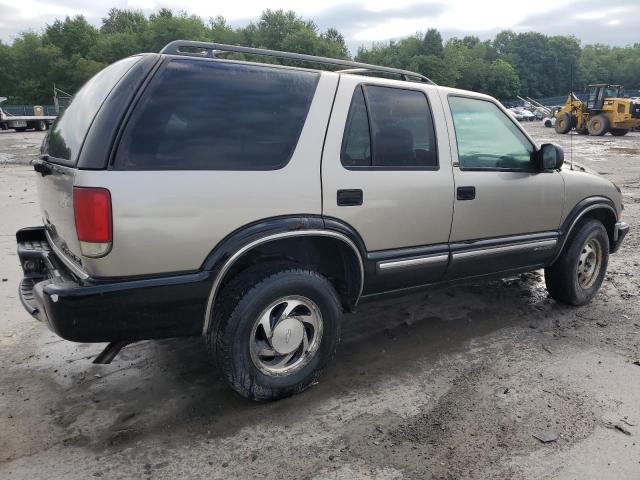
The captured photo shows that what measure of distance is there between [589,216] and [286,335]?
3220 millimetres

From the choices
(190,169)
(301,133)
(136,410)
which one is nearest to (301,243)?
(301,133)

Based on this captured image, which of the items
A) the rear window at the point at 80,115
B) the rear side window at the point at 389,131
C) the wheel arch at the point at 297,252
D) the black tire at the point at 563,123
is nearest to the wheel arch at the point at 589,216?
the rear side window at the point at 389,131

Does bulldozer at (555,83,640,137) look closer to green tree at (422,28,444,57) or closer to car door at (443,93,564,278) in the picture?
car door at (443,93,564,278)

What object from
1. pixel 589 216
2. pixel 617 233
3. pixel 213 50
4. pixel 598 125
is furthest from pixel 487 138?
pixel 598 125

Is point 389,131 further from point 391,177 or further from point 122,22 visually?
point 122,22

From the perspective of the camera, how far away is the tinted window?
125 inches

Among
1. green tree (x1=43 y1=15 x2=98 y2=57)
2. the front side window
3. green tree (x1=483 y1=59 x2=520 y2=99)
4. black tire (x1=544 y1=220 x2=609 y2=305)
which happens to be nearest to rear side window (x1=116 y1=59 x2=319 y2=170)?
the front side window

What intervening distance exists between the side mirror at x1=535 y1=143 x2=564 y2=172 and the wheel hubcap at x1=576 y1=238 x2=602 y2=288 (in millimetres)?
1046

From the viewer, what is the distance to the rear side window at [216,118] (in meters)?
2.58

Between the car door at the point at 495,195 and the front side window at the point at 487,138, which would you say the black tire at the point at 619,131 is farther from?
the front side window at the point at 487,138

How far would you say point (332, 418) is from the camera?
2.99 m

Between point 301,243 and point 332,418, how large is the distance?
3.44 ft

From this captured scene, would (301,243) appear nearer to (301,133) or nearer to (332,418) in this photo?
(301,133)

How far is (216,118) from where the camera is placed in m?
2.78
